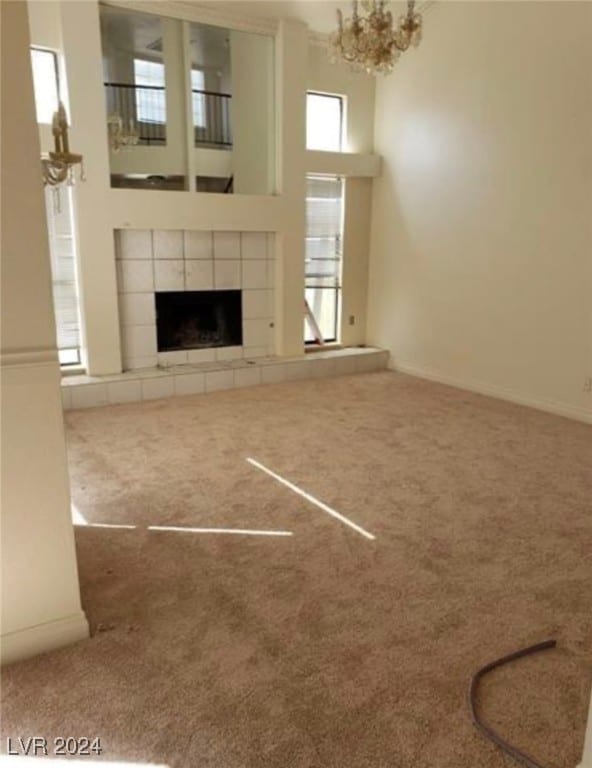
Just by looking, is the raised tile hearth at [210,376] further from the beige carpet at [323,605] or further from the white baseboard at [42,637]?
the white baseboard at [42,637]

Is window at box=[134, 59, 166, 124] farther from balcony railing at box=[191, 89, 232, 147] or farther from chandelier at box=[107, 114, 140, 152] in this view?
balcony railing at box=[191, 89, 232, 147]

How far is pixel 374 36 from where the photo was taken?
11.9 ft

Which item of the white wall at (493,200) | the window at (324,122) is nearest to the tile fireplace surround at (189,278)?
the window at (324,122)

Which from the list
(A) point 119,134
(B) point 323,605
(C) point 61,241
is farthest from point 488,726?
(A) point 119,134

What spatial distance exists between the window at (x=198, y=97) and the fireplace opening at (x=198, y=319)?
1.54 m

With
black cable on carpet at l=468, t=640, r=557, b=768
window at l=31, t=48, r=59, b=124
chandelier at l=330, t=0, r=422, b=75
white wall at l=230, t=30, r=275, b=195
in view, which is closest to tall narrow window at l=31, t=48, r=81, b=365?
window at l=31, t=48, r=59, b=124

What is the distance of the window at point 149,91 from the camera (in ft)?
15.5

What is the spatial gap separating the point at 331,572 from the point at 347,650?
45 centimetres

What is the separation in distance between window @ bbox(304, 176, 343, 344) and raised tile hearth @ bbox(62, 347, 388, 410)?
0.38 m

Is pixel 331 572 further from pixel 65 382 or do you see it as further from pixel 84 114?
pixel 84 114

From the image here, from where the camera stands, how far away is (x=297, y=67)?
17.1 ft

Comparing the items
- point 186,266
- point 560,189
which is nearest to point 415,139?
point 560,189

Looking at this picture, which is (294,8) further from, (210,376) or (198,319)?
(210,376)

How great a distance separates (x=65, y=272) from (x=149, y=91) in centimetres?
171
